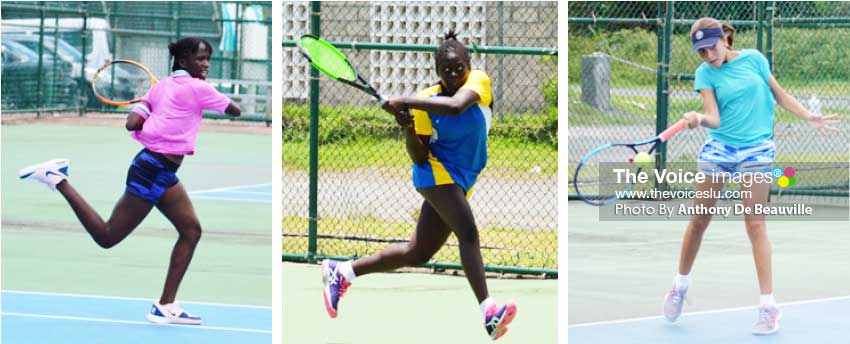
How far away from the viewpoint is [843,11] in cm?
1673

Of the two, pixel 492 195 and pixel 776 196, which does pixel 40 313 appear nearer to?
pixel 492 195

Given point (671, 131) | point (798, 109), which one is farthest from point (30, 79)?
point (671, 131)

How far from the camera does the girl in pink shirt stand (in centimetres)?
806

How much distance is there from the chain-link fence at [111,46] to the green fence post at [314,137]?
1311cm

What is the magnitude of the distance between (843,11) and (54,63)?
13596mm

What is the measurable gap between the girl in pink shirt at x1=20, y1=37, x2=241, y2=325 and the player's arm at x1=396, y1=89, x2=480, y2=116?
1.61m

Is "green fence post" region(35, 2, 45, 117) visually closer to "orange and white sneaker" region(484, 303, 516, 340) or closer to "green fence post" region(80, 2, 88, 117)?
"green fence post" region(80, 2, 88, 117)

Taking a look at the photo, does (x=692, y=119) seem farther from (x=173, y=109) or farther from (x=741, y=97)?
(x=173, y=109)

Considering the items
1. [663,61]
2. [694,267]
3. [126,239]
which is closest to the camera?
[694,267]

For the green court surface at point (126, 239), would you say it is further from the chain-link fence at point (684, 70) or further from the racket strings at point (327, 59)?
the chain-link fence at point (684, 70)

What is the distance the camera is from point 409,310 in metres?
8.84

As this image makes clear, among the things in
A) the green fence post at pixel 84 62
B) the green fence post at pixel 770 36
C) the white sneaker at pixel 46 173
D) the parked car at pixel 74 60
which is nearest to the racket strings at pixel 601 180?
the green fence post at pixel 770 36

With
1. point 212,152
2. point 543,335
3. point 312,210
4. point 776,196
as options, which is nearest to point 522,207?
point 776,196

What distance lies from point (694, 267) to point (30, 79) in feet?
55.0
